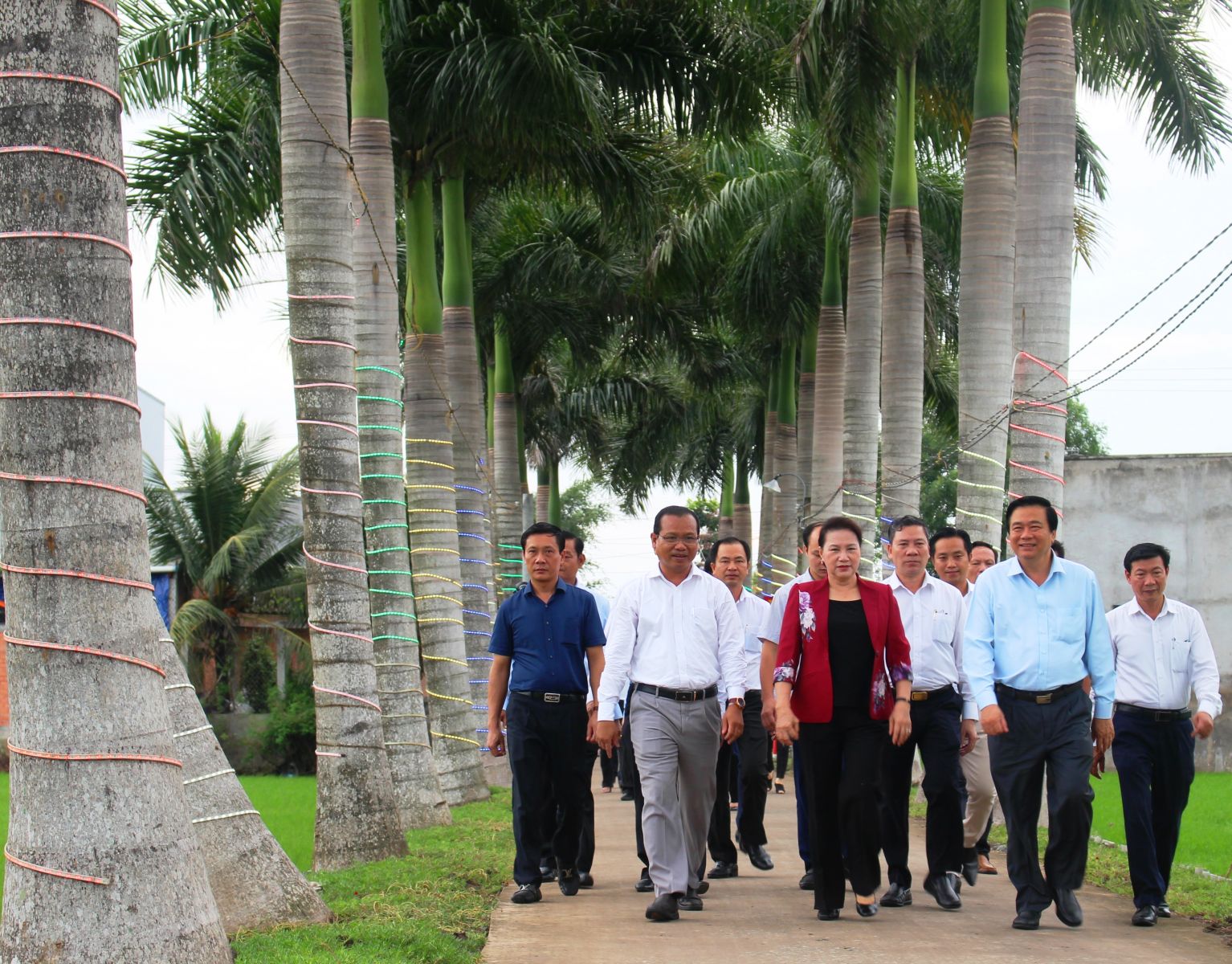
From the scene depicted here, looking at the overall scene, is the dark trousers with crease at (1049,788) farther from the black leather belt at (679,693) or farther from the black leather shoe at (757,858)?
the black leather shoe at (757,858)

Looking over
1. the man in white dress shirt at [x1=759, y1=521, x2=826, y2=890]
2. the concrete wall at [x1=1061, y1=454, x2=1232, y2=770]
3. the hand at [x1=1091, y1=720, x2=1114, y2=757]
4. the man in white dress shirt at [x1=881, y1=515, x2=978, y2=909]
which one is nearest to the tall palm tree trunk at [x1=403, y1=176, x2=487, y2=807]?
the man in white dress shirt at [x1=759, y1=521, x2=826, y2=890]

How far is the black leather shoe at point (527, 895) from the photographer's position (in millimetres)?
8688

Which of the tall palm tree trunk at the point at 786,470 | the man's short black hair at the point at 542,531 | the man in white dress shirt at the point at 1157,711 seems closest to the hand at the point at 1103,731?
the man in white dress shirt at the point at 1157,711

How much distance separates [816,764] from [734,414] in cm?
3107

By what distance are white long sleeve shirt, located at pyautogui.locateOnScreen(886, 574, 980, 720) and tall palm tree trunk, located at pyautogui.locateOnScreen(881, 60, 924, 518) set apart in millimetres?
8703

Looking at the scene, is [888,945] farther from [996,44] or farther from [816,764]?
[996,44]

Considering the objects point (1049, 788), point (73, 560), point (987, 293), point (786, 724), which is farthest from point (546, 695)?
point (987, 293)

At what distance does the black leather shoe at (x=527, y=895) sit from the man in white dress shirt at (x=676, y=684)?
86cm

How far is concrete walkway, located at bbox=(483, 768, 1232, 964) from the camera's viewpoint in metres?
6.98

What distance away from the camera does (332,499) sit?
988 centimetres

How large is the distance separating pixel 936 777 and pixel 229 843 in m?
3.85

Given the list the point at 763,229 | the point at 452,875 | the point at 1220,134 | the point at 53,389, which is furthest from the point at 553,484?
the point at 53,389

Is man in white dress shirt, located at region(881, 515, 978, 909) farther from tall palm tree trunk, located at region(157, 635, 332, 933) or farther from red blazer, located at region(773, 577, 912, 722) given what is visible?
tall palm tree trunk, located at region(157, 635, 332, 933)

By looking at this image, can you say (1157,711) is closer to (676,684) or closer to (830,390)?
(676,684)
